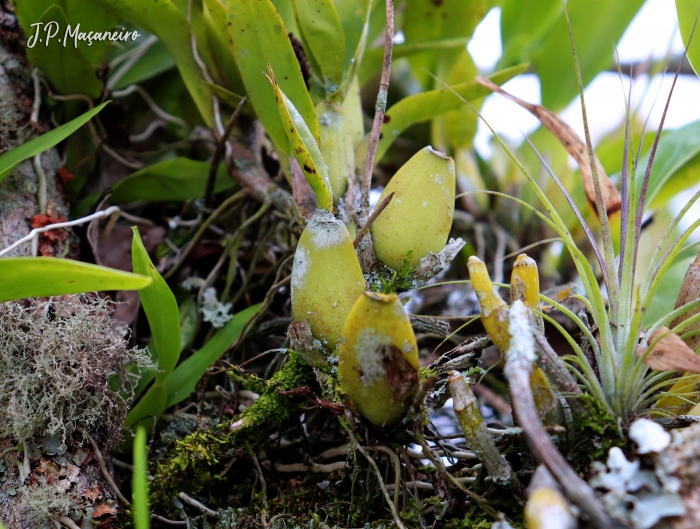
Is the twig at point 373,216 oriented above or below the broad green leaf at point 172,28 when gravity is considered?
below

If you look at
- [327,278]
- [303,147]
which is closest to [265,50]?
[303,147]

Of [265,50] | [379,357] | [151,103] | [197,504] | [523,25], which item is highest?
[523,25]

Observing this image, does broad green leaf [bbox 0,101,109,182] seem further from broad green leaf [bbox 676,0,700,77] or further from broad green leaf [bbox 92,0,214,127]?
broad green leaf [bbox 676,0,700,77]

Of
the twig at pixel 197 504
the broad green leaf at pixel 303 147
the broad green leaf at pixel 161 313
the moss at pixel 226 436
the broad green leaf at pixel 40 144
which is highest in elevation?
the broad green leaf at pixel 303 147

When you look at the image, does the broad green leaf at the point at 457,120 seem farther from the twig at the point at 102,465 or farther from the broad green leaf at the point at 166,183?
the twig at the point at 102,465

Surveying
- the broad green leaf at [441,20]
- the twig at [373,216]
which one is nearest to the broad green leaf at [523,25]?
the broad green leaf at [441,20]

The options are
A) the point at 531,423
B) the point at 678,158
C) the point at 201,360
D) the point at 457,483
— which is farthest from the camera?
the point at 678,158

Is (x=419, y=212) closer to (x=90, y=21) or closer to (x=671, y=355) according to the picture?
(x=671, y=355)
